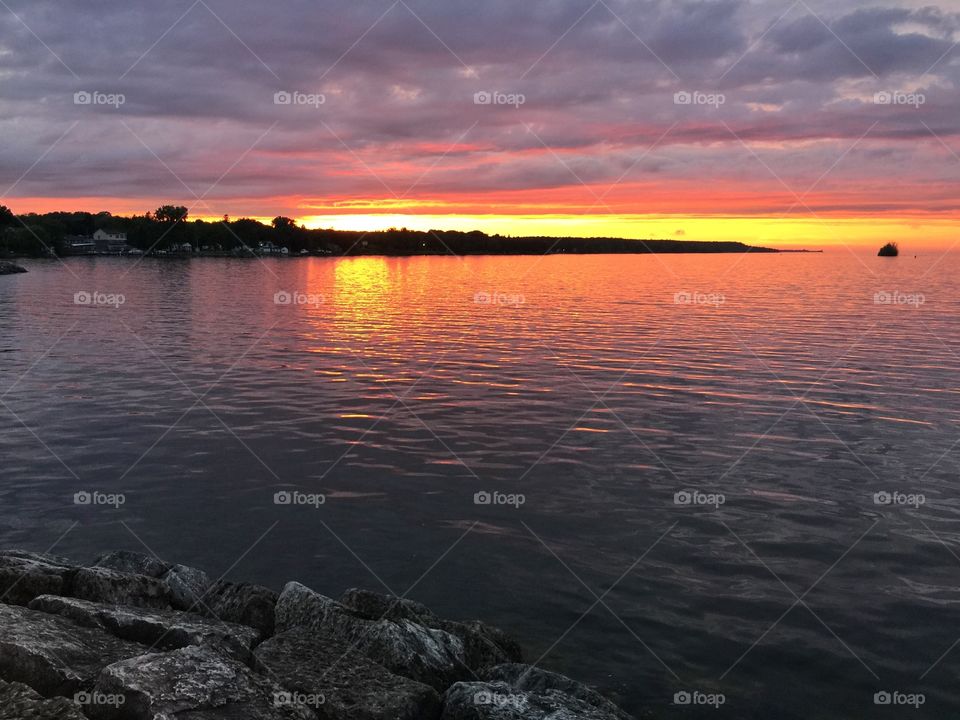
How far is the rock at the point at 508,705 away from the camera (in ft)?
29.4

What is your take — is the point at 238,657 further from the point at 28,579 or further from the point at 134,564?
the point at 134,564

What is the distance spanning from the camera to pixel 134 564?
13.7 meters

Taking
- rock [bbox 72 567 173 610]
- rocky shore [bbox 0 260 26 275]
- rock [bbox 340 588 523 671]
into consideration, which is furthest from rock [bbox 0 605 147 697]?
rocky shore [bbox 0 260 26 275]

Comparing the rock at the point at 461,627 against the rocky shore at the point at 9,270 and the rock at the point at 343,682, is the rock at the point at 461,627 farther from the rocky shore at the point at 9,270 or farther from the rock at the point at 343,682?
the rocky shore at the point at 9,270

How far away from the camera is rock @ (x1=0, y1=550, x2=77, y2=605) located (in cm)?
1145

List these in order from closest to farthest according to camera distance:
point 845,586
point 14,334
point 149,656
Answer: point 149,656 < point 845,586 < point 14,334

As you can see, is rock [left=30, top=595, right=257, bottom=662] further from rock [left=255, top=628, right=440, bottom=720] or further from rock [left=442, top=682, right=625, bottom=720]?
rock [left=442, top=682, right=625, bottom=720]

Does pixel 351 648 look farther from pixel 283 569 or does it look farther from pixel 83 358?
pixel 83 358

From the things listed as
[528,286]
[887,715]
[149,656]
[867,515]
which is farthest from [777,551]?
[528,286]

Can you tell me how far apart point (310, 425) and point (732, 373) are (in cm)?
1936

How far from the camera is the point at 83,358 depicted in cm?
3903

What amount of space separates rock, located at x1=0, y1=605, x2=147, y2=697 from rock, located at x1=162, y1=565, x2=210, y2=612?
2472 mm

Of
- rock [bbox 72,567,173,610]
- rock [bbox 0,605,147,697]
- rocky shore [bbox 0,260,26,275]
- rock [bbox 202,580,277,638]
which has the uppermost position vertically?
rocky shore [bbox 0,260,26,275]

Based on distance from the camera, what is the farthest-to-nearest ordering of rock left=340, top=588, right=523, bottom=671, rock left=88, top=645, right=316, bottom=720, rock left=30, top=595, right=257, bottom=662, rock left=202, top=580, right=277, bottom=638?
rock left=202, top=580, right=277, bottom=638
rock left=340, top=588, right=523, bottom=671
rock left=30, top=595, right=257, bottom=662
rock left=88, top=645, right=316, bottom=720
